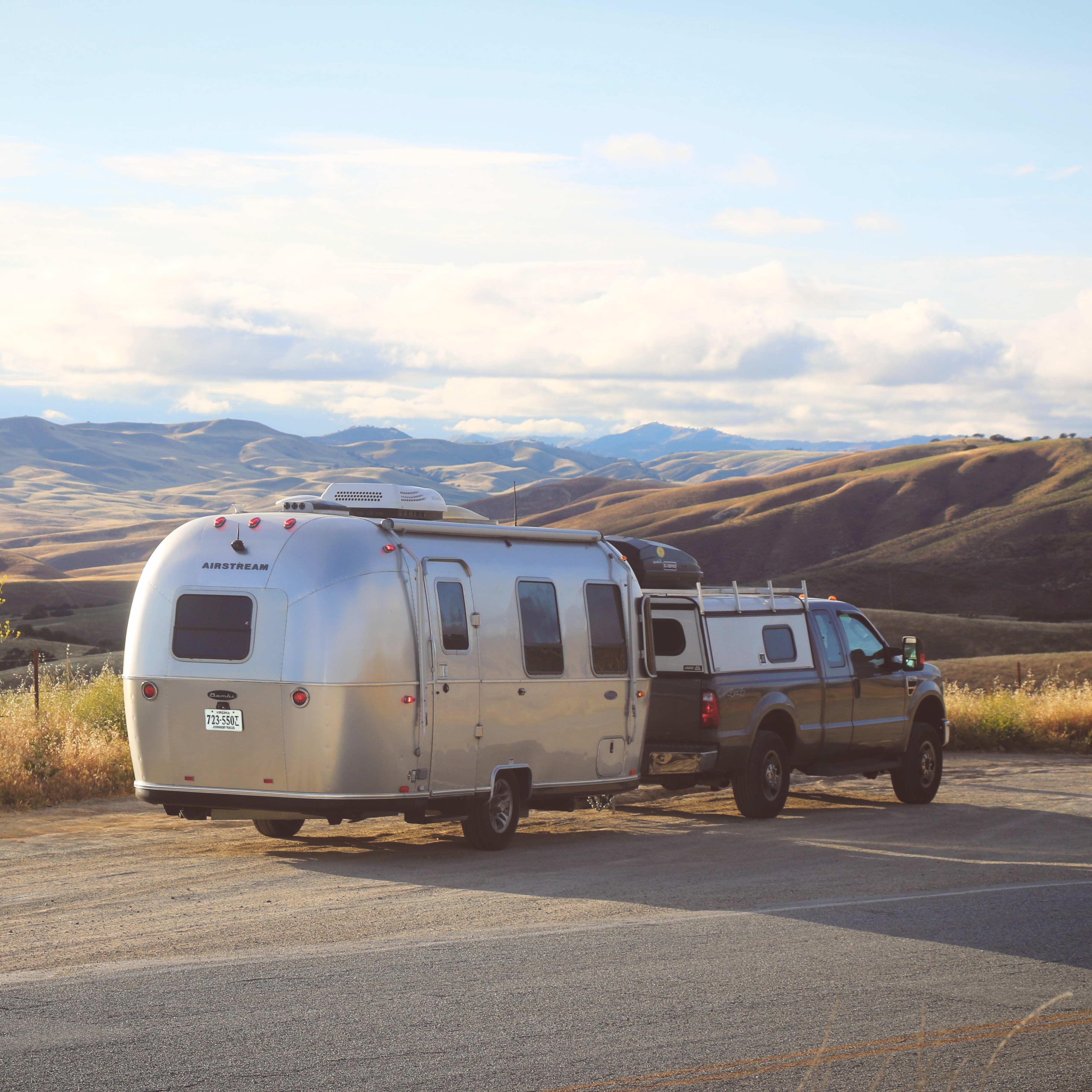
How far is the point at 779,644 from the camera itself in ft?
47.9

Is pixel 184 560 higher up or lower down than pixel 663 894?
higher up

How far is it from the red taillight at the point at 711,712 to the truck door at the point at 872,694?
8.13 ft

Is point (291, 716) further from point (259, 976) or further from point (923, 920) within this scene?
point (923, 920)

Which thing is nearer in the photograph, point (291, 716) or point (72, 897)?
point (72, 897)

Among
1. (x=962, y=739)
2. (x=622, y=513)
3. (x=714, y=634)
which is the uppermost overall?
(x=622, y=513)

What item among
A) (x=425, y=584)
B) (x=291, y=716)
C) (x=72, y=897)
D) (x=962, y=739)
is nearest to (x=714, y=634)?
(x=425, y=584)

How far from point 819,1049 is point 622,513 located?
15596 centimetres

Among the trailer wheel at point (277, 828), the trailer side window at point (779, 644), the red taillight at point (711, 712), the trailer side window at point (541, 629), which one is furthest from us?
the trailer side window at point (779, 644)

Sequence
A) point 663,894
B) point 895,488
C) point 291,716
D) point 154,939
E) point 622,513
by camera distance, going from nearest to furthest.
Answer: point 154,939 → point 663,894 → point 291,716 → point 895,488 → point 622,513

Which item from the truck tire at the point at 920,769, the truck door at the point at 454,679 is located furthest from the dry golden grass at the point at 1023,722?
the truck door at the point at 454,679

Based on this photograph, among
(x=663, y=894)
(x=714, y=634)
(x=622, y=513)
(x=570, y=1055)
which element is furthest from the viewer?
(x=622, y=513)

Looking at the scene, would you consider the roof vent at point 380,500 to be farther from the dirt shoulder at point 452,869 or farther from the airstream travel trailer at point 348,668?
the dirt shoulder at point 452,869

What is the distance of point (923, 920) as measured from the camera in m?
9.00

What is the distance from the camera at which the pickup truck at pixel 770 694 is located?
13.6 meters
